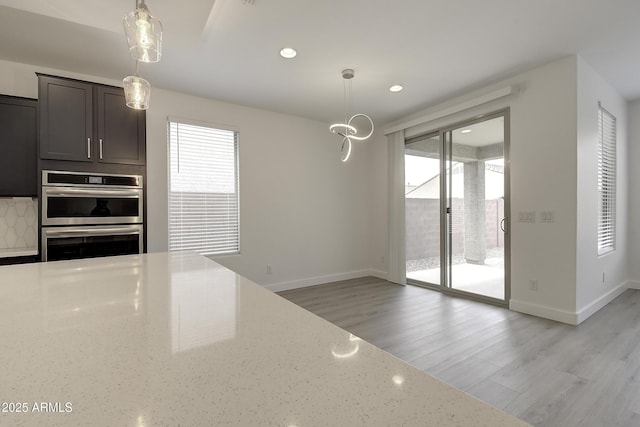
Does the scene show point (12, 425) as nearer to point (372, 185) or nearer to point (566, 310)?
point (566, 310)

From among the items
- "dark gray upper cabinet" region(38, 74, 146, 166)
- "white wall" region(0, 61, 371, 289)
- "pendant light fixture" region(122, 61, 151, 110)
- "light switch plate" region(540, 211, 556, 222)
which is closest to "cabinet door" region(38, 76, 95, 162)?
"dark gray upper cabinet" region(38, 74, 146, 166)

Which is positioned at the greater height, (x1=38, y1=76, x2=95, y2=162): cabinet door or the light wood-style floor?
(x1=38, y1=76, x2=95, y2=162): cabinet door

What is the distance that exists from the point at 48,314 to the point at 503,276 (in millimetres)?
4308

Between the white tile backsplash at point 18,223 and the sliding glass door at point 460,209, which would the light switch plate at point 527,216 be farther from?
the white tile backsplash at point 18,223

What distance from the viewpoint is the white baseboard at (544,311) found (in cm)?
310

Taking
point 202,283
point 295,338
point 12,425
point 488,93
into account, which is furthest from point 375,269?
point 12,425

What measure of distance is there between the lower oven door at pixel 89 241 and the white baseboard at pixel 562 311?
171 inches

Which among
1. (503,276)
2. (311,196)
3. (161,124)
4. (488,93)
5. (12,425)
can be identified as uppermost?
(488,93)

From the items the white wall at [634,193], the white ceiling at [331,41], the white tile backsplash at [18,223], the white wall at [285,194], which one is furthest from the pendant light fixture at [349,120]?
the white wall at [634,193]

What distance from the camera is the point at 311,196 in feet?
16.5

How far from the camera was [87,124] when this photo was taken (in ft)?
9.43

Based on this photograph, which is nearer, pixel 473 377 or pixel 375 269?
pixel 473 377

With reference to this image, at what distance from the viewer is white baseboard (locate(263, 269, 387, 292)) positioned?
4.65m

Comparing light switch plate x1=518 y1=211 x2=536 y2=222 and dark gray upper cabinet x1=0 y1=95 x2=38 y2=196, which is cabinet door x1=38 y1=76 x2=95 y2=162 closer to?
dark gray upper cabinet x1=0 y1=95 x2=38 y2=196
